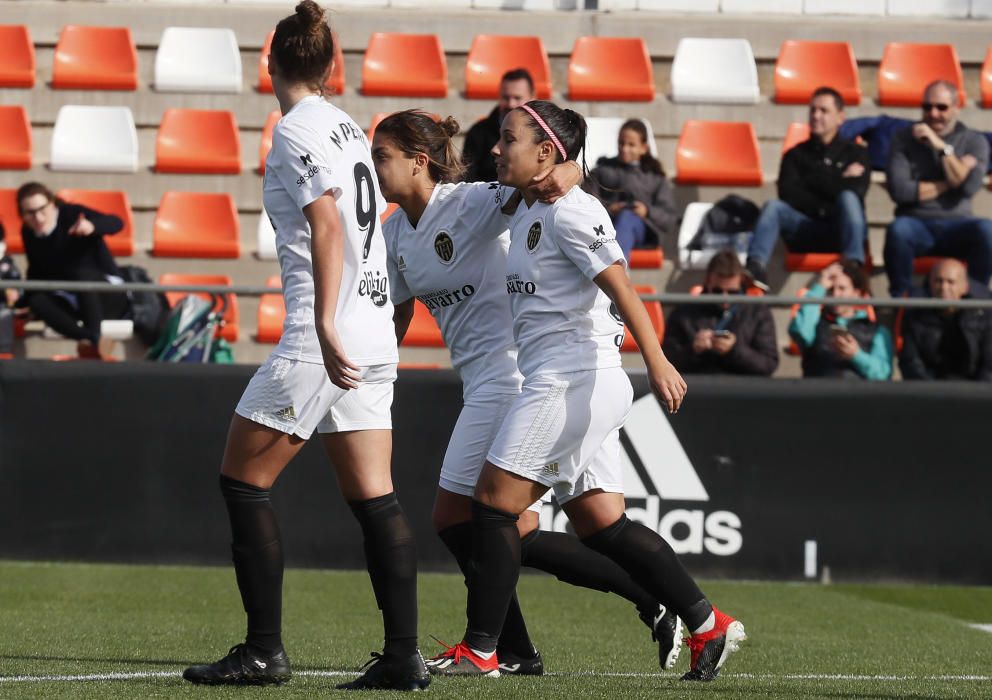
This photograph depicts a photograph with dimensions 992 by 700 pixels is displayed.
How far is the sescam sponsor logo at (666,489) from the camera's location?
26.0ft

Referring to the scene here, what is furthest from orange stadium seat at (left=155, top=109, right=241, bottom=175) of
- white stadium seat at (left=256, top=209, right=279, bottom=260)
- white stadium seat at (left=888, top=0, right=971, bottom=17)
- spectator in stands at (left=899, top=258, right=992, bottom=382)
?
white stadium seat at (left=888, top=0, right=971, bottom=17)

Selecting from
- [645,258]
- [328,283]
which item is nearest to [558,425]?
[328,283]

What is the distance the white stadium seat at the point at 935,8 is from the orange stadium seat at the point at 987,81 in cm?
71

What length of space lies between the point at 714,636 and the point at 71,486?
4467mm

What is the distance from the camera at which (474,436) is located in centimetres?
467

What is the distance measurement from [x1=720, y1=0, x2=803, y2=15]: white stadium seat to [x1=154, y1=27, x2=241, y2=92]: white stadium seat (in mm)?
4007

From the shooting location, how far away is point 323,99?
164 inches

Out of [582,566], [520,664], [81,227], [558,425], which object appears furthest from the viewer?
[81,227]

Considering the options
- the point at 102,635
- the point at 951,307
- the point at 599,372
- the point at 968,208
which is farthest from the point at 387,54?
the point at 599,372

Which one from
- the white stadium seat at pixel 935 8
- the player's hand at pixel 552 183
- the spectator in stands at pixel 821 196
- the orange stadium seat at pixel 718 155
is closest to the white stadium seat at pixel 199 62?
the orange stadium seat at pixel 718 155

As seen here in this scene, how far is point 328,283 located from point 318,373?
287mm

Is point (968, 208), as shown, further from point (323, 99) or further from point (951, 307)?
point (323, 99)

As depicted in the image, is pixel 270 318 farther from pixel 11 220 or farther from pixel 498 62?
pixel 498 62

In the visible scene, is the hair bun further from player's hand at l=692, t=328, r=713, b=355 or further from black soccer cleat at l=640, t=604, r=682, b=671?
player's hand at l=692, t=328, r=713, b=355
